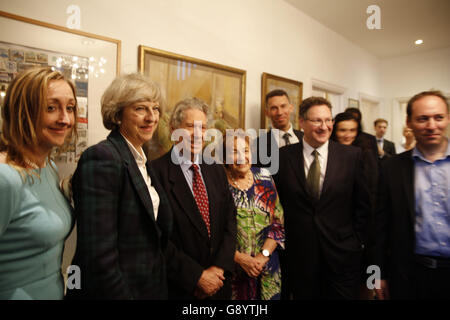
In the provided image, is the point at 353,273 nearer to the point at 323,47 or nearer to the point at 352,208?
the point at 352,208

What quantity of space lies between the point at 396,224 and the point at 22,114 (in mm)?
1982

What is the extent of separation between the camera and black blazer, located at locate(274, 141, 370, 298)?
5.87 ft

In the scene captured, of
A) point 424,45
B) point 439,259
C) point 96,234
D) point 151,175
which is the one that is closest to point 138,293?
point 96,234

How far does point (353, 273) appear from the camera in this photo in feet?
5.99

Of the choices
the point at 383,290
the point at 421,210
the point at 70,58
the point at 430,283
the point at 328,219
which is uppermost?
the point at 70,58

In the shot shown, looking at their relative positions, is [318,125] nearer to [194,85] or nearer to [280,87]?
[194,85]

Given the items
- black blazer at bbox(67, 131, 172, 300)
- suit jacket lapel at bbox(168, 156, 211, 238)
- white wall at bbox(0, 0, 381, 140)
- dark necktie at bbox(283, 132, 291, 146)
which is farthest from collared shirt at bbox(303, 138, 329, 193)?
black blazer at bbox(67, 131, 172, 300)

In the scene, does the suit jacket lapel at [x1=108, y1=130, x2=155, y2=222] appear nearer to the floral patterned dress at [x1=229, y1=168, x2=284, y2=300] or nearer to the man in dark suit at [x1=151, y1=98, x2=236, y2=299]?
the man in dark suit at [x1=151, y1=98, x2=236, y2=299]

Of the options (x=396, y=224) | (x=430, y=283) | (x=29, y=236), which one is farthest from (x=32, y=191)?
(x=430, y=283)

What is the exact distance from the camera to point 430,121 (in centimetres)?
152

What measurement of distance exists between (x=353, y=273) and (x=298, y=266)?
0.37m

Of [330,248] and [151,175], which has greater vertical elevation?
[151,175]

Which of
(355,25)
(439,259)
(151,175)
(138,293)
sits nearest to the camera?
(138,293)

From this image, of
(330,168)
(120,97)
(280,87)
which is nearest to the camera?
(120,97)
